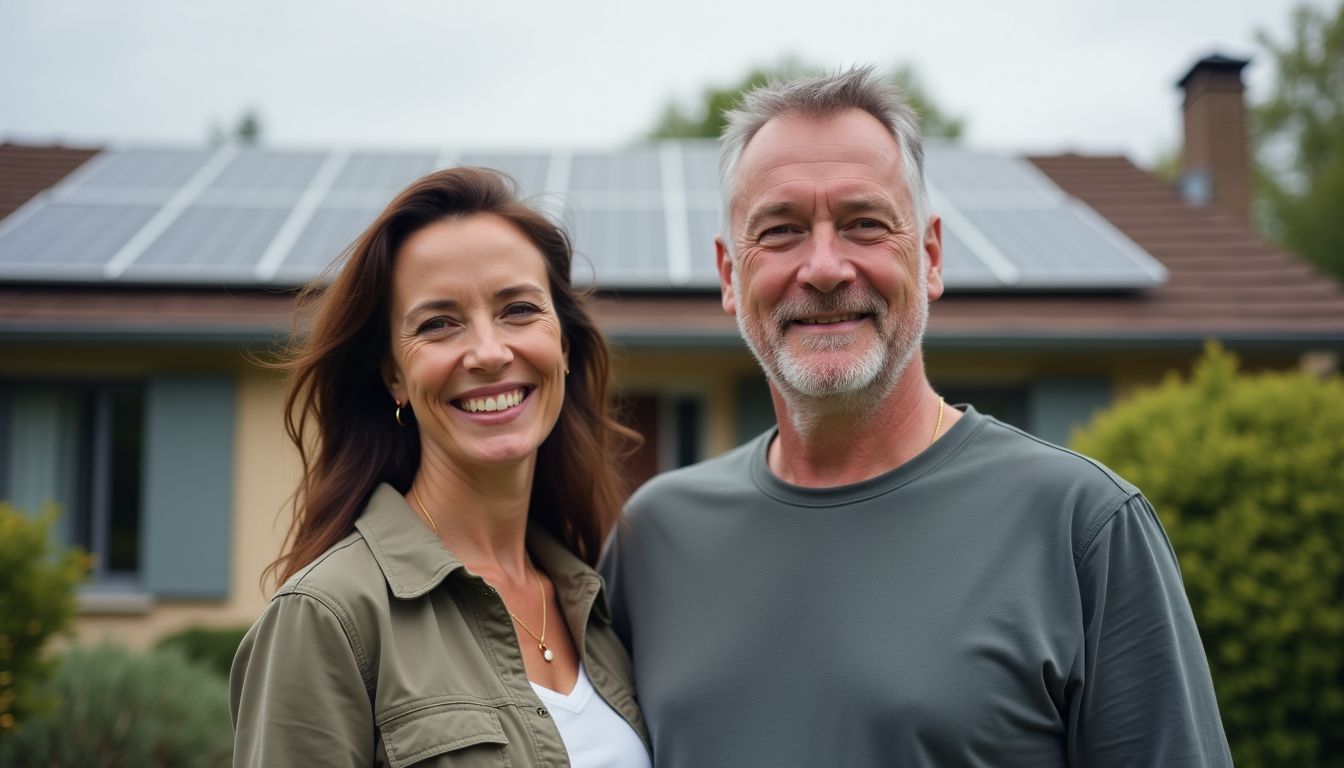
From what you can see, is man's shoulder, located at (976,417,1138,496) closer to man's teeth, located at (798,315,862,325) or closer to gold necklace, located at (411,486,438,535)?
man's teeth, located at (798,315,862,325)

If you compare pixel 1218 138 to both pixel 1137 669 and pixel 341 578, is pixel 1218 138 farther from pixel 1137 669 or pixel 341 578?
pixel 341 578

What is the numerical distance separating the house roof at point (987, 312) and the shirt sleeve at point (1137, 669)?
5.50m

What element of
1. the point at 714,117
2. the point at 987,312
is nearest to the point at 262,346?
the point at 987,312

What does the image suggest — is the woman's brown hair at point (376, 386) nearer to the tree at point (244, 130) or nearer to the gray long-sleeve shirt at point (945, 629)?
the gray long-sleeve shirt at point (945, 629)

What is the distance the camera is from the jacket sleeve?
1877mm

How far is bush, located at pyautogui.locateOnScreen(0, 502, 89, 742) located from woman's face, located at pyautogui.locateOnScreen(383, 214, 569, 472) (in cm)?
322

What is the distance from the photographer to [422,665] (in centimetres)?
206

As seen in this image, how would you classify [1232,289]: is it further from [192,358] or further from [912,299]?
[192,358]

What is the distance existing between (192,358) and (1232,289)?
8.71m

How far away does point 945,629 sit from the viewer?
2025mm

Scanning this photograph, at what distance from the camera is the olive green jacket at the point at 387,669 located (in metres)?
1.90

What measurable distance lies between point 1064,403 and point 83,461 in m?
8.08

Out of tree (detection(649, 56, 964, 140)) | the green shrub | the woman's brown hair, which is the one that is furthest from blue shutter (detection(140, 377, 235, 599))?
tree (detection(649, 56, 964, 140))

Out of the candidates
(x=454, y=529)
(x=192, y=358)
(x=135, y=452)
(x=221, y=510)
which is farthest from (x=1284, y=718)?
(x=135, y=452)
